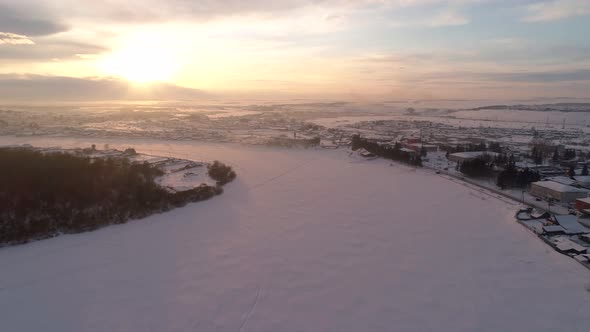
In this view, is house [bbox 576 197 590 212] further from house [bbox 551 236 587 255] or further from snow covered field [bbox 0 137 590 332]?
house [bbox 551 236 587 255]

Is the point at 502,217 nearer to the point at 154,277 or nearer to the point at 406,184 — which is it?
the point at 406,184

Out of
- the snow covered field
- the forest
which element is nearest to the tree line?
the snow covered field

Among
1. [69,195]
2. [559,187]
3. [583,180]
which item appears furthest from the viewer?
[583,180]

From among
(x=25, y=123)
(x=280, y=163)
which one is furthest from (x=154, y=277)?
(x=25, y=123)

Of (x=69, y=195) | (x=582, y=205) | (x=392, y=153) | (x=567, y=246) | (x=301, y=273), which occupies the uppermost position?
(x=392, y=153)

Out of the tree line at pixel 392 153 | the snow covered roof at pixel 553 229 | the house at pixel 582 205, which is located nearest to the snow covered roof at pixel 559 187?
the house at pixel 582 205

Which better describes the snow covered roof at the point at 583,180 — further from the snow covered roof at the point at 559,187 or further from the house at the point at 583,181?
the snow covered roof at the point at 559,187

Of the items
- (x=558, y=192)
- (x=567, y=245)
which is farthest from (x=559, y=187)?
(x=567, y=245)

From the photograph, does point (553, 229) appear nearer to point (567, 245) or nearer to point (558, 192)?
point (567, 245)
